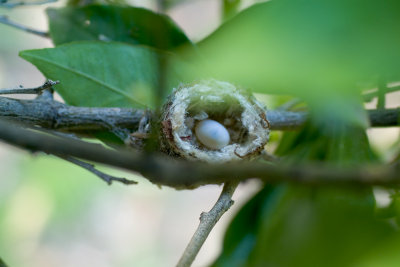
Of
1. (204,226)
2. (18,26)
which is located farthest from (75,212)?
(204,226)

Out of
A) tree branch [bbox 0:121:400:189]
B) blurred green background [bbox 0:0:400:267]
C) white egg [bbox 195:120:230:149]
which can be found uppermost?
tree branch [bbox 0:121:400:189]

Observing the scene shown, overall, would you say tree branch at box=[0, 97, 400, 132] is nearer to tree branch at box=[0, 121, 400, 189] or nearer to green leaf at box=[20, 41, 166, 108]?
green leaf at box=[20, 41, 166, 108]

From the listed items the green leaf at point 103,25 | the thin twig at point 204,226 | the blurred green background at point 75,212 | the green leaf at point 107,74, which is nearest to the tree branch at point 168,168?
the thin twig at point 204,226

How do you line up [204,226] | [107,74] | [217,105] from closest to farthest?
[204,226], [107,74], [217,105]

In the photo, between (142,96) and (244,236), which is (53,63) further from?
(244,236)

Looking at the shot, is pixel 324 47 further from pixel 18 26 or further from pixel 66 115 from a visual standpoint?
pixel 18 26

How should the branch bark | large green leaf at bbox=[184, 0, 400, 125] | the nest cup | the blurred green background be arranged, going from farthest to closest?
1. the blurred green background
2. the nest cup
3. the branch bark
4. large green leaf at bbox=[184, 0, 400, 125]

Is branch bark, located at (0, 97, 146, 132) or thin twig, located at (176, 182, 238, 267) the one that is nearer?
thin twig, located at (176, 182, 238, 267)

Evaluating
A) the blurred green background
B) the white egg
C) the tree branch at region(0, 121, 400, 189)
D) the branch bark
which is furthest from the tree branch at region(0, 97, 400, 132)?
the blurred green background
